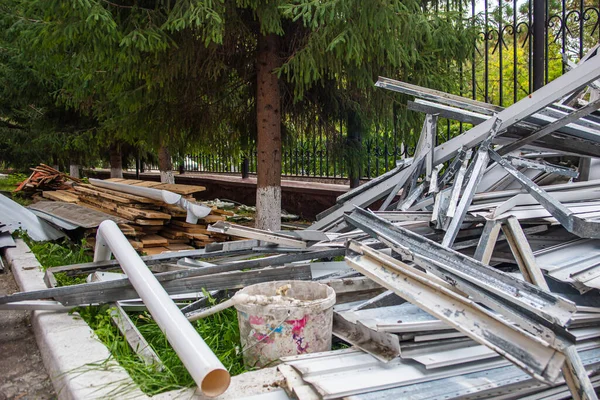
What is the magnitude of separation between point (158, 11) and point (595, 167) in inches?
170

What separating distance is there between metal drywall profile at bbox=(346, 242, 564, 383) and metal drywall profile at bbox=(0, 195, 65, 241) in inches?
216

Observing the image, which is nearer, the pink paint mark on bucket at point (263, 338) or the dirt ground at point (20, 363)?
the pink paint mark on bucket at point (263, 338)

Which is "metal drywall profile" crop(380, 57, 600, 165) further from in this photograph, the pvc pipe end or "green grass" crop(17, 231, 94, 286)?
"green grass" crop(17, 231, 94, 286)

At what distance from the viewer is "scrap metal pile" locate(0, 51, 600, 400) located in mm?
2180

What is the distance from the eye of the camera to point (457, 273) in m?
2.61

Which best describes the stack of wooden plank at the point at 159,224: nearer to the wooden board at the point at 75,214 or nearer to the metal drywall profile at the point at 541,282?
the wooden board at the point at 75,214

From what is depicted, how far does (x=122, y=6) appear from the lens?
4.62 metres

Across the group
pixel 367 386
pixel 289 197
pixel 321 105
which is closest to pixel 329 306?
pixel 367 386

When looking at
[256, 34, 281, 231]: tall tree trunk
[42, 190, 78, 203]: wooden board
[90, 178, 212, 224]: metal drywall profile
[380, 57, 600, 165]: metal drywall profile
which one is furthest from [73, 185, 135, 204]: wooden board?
[380, 57, 600, 165]: metal drywall profile

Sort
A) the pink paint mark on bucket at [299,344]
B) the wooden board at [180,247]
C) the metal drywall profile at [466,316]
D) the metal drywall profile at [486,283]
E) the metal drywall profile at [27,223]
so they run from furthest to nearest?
1. the metal drywall profile at [27,223]
2. the wooden board at [180,247]
3. the pink paint mark on bucket at [299,344]
4. the metal drywall profile at [486,283]
5. the metal drywall profile at [466,316]

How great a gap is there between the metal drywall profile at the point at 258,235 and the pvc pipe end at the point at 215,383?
6.11 ft

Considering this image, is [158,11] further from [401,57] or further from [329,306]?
[329,306]

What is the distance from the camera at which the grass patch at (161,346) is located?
8.09 ft

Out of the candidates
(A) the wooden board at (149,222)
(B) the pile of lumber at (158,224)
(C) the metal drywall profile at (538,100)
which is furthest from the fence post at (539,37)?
(A) the wooden board at (149,222)
